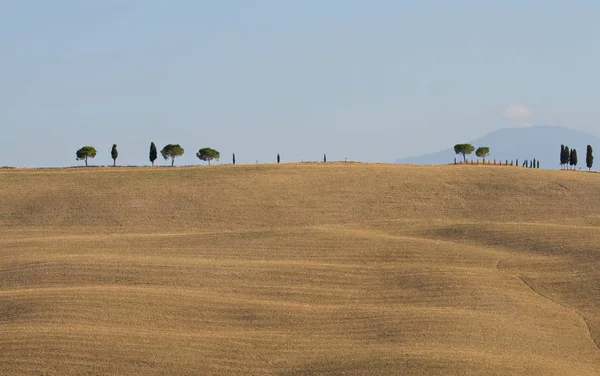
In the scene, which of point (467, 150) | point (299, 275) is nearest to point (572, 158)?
point (467, 150)

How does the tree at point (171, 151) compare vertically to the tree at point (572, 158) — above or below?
above

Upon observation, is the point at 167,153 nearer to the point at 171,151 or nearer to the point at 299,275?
the point at 171,151

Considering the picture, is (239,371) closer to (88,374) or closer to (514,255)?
(88,374)

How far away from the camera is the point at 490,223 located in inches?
2274

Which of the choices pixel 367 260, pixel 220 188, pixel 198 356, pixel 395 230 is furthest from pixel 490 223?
pixel 198 356

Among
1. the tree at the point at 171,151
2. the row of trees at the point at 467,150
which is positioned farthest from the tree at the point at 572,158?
the tree at the point at 171,151

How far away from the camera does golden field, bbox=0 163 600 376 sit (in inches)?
1444

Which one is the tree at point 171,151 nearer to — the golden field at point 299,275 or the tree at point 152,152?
the tree at point 152,152

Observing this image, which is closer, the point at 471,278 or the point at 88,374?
the point at 88,374

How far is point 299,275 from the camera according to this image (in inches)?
1829

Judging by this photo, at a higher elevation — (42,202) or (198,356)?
(42,202)

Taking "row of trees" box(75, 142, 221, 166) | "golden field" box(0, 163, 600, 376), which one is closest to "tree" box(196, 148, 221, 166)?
"row of trees" box(75, 142, 221, 166)

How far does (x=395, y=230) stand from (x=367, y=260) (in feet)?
27.7

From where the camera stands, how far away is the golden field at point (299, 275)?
36688mm
